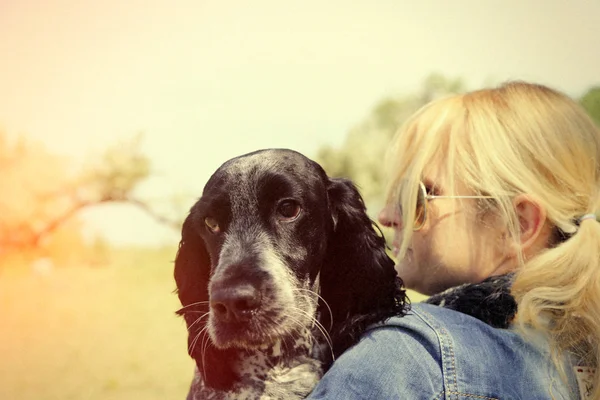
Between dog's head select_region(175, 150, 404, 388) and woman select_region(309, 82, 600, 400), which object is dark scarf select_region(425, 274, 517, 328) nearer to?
woman select_region(309, 82, 600, 400)

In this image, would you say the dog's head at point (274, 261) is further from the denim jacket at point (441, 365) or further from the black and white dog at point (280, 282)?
the denim jacket at point (441, 365)

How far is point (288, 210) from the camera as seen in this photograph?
1.61 metres

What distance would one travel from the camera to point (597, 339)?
64.7 inches

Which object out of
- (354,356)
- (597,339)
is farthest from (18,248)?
(597,339)

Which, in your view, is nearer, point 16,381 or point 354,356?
point 354,356

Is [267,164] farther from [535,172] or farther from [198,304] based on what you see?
[535,172]

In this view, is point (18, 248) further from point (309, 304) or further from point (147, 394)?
point (309, 304)

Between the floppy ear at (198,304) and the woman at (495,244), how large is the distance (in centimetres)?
34

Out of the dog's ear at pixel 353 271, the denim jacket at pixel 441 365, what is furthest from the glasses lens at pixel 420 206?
the denim jacket at pixel 441 365

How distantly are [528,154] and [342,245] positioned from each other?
684 mm

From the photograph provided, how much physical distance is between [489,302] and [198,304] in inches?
33.4

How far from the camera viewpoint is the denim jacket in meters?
1.38

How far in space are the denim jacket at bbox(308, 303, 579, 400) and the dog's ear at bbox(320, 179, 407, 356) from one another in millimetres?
108

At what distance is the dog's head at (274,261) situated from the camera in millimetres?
1500
